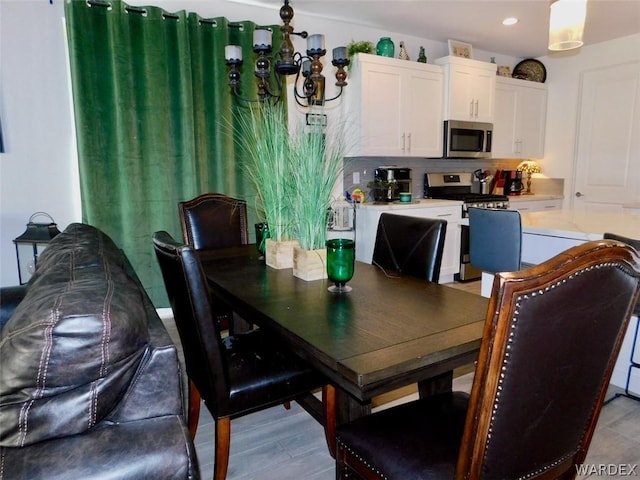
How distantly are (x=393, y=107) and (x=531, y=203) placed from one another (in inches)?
86.7

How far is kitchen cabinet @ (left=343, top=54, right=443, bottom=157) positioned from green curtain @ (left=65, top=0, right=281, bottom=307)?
95 centimetres

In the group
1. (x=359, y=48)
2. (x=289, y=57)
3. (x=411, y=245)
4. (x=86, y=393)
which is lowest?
(x=86, y=393)

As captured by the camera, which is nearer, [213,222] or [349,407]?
[349,407]

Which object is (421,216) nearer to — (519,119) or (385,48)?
(385,48)

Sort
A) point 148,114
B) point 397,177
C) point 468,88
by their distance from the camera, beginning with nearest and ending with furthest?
point 148,114 → point 397,177 → point 468,88

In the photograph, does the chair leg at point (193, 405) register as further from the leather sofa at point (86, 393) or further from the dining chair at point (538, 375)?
the dining chair at point (538, 375)

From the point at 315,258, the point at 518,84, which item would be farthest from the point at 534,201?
the point at 315,258

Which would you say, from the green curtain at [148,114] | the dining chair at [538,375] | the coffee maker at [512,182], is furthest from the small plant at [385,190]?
the dining chair at [538,375]

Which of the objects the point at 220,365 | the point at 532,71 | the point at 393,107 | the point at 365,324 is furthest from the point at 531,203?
the point at 220,365

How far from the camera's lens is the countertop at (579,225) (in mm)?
2301

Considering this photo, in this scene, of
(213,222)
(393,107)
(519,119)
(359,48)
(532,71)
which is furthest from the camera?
(532,71)

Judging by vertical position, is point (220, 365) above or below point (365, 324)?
below

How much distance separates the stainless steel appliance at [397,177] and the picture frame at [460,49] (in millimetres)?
1378

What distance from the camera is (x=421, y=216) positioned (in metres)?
4.04
